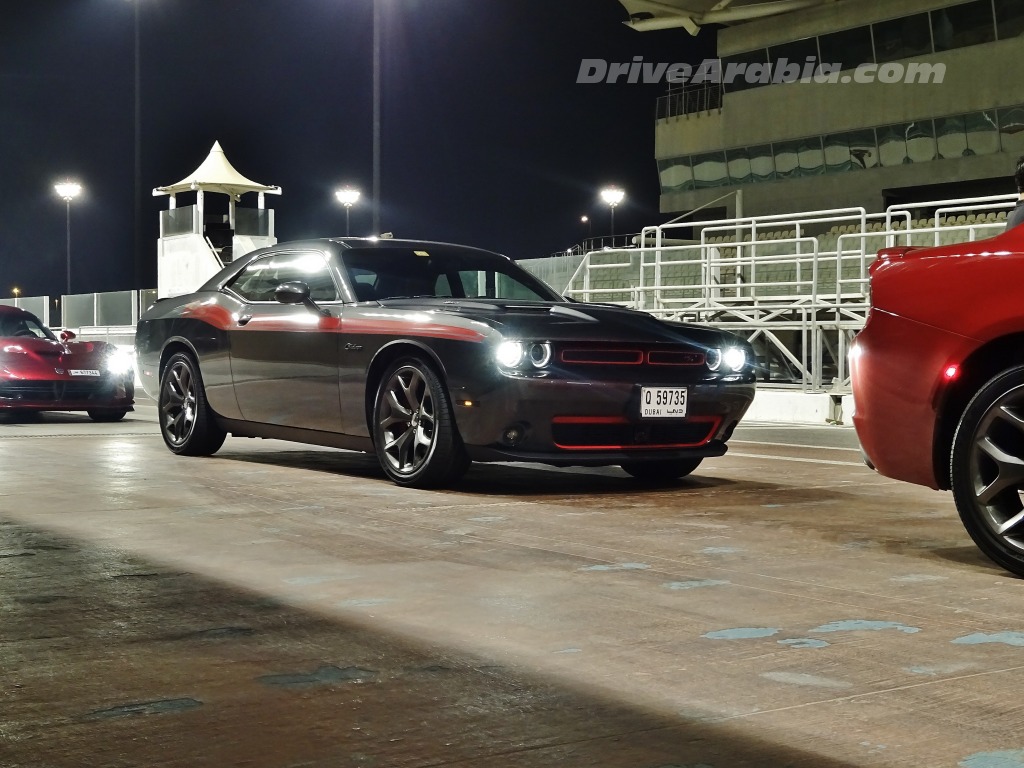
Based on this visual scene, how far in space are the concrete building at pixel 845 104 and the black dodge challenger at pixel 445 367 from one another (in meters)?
33.2

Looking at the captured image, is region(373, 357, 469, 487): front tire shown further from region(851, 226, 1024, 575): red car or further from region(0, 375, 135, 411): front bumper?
region(0, 375, 135, 411): front bumper

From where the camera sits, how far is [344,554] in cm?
585

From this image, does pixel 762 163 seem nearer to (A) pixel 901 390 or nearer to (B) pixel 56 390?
(B) pixel 56 390

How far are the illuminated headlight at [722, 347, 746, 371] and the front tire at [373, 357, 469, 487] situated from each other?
163 centimetres

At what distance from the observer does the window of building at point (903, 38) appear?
41125 mm

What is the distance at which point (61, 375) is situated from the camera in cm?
1476

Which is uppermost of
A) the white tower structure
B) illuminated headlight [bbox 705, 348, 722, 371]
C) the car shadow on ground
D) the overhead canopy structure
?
the overhead canopy structure

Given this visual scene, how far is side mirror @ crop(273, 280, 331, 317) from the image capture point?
29.1 ft

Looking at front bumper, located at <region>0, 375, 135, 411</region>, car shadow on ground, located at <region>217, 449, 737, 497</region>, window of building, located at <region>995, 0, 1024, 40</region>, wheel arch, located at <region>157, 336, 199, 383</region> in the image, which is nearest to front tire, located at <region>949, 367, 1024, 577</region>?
car shadow on ground, located at <region>217, 449, 737, 497</region>

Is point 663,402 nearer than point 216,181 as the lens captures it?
Yes

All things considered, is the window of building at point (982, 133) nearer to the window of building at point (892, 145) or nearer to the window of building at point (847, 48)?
the window of building at point (892, 145)

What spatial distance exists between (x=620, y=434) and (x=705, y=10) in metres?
39.5

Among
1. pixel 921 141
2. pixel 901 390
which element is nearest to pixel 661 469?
pixel 901 390

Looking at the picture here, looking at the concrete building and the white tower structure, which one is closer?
the white tower structure
